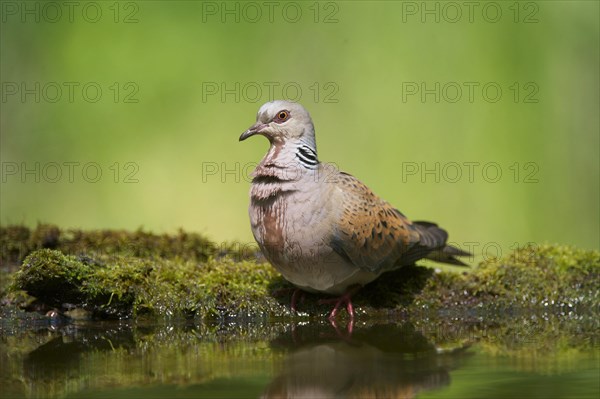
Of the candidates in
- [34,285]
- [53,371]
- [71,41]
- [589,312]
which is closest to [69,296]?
[34,285]

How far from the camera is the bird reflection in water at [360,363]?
3.64m

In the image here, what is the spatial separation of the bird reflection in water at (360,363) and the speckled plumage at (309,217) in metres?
0.37

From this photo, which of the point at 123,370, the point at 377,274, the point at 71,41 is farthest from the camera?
the point at 71,41

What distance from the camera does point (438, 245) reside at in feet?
18.7

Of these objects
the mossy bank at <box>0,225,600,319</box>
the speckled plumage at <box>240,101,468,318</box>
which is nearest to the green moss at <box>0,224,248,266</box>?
the mossy bank at <box>0,225,600,319</box>

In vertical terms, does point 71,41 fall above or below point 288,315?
above

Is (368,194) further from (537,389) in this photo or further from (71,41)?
(71,41)

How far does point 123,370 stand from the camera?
407 cm

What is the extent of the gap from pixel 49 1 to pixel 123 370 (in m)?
6.20

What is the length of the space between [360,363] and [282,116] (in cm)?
180

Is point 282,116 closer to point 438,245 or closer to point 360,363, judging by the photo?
point 438,245

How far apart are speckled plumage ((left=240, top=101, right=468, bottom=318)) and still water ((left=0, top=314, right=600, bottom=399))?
0.35m

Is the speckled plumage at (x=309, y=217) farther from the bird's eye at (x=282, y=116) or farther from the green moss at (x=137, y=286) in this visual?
the green moss at (x=137, y=286)

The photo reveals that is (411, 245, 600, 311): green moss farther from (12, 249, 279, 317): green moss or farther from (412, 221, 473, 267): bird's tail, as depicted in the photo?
(12, 249, 279, 317): green moss
